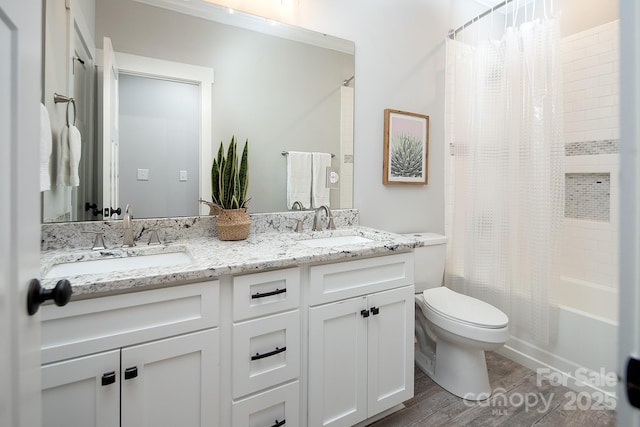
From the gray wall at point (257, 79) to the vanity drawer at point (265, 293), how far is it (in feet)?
2.07

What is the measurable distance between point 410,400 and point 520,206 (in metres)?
1.32

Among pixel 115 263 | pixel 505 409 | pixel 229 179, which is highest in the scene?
pixel 229 179

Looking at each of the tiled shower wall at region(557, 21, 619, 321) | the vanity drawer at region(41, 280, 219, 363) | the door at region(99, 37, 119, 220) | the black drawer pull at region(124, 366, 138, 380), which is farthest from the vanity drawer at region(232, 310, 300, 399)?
the tiled shower wall at region(557, 21, 619, 321)

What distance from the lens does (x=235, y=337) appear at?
1.07 meters

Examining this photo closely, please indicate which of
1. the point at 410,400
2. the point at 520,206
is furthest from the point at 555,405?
the point at 520,206

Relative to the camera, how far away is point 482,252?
6.79 ft

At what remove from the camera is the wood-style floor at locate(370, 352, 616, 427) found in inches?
59.4

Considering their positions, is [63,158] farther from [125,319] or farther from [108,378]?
[108,378]

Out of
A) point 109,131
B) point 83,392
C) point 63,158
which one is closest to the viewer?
point 83,392

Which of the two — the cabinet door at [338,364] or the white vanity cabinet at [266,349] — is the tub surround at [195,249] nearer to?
the white vanity cabinet at [266,349]

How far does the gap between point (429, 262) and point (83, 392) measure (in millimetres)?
1795

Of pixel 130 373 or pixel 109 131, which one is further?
pixel 109 131

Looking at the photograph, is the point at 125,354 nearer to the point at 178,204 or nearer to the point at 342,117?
the point at 178,204

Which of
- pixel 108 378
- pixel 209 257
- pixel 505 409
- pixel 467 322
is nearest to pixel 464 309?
pixel 467 322
